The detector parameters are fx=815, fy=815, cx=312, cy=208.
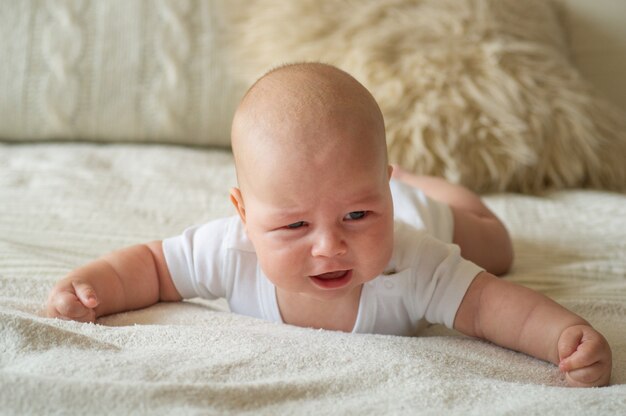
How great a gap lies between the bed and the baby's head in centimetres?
9

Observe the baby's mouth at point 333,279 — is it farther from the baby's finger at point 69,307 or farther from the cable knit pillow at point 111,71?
the cable knit pillow at point 111,71

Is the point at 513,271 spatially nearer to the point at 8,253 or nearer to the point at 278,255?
the point at 278,255

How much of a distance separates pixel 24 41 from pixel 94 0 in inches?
7.5

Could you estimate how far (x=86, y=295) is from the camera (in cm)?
101

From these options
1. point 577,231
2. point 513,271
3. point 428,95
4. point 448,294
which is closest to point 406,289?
point 448,294

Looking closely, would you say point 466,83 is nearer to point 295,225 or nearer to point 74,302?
point 295,225

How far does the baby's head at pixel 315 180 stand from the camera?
896 mm

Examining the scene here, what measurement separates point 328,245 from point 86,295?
328 millimetres

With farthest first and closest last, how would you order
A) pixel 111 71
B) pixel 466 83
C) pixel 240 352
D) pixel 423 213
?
1. pixel 111 71
2. pixel 466 83
3. pixel 423 213
4. pixel 240 352

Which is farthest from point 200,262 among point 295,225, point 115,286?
point 295,225

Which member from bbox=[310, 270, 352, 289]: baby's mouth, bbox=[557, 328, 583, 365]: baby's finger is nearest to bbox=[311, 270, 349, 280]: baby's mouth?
bbox=[310, 270, 352, 289]: baby's mouth

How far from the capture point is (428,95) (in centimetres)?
173

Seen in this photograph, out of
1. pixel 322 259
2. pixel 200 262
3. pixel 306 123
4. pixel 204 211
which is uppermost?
pixel 306 123

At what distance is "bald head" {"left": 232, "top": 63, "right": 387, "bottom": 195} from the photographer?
895 millimetres
